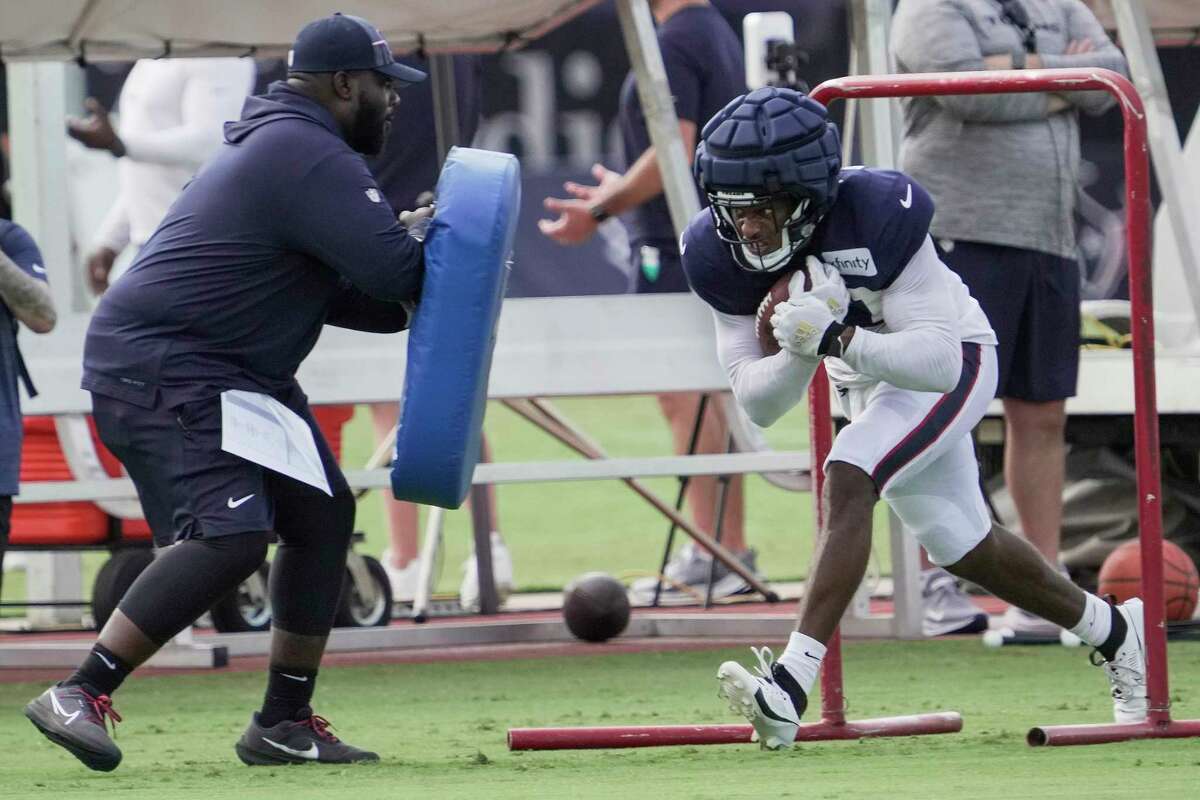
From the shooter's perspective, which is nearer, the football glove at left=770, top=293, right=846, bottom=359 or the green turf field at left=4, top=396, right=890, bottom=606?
the football glove at left=770, top=293, right=846, bottom=359

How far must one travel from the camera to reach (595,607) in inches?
324

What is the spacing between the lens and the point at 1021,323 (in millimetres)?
7508

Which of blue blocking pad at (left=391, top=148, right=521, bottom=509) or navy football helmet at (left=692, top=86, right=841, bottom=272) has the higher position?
navy football helmet at (left=692, top=86, right=841, bottom=272)

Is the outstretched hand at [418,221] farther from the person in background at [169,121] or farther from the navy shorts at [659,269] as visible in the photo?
the person in background at [169,121]

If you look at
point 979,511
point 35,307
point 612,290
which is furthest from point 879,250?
point 612,290

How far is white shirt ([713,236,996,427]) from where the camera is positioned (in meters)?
4.92

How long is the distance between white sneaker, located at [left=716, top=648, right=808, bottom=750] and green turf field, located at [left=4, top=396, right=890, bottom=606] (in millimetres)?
4412

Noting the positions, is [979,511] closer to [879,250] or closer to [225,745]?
[879,250]

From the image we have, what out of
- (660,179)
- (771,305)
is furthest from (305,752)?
(660,179)

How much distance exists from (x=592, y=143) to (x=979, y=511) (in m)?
9.12

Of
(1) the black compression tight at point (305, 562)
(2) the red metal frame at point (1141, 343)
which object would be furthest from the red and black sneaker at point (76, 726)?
(2) the red metal frame at point (1141, 343)

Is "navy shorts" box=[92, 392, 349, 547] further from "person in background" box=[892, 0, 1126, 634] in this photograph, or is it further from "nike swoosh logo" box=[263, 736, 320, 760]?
"person in background" box=[892, 0, 1126, 634]

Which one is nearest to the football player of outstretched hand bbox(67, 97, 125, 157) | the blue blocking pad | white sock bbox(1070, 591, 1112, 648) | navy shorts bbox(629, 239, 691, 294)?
white sock bbox(1070, 591, 1112, 648)

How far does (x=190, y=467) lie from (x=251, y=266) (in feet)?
1.53
